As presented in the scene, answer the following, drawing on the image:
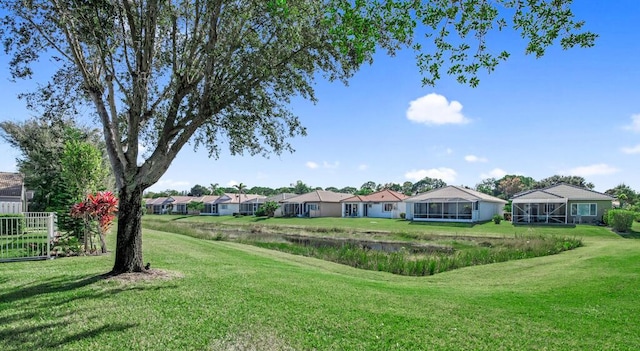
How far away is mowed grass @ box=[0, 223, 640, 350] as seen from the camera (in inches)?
239

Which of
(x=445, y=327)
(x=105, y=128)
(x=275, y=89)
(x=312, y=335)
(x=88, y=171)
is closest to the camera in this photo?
(x=312, y=335)

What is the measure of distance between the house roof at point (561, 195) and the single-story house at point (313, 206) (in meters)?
28.2

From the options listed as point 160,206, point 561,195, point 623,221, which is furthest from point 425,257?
point 160,206

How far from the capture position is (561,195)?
3962cm

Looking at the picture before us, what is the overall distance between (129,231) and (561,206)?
40.9 metres

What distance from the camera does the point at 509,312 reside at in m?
7.96

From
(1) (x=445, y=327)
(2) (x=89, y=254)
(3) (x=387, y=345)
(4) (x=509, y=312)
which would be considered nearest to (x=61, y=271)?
(2) (x=89, y=254)

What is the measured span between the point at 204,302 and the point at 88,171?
33.7 feet

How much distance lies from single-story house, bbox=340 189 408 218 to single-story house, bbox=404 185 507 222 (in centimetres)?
609

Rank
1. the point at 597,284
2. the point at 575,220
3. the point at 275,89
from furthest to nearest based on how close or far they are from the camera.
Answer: the point at 575,220 < the point at 275,89 < the point at 597,284

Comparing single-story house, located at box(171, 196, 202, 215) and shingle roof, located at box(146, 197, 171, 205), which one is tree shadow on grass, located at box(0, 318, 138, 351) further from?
shingle roof, located at box(146, 197, 171, 205)

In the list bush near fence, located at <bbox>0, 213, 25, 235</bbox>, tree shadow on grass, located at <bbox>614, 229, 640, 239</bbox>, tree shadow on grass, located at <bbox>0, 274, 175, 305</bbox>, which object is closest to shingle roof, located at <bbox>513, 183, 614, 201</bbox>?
tree shadow on grass, located at <bbox>614, 229, 640, 239</bbox>

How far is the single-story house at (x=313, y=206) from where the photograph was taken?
60619mm

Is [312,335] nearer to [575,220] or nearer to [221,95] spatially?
[221,95]
